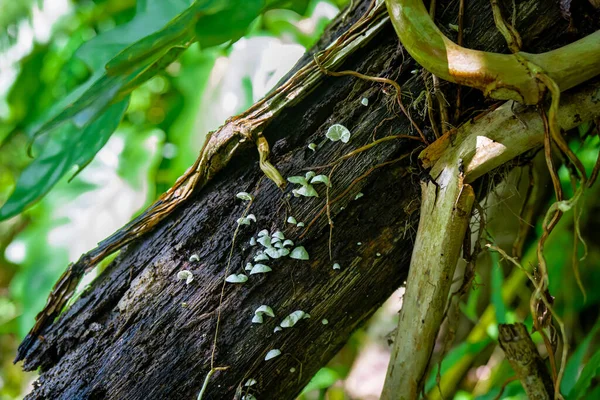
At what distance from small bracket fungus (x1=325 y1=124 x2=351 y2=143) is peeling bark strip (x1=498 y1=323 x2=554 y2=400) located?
35 cm

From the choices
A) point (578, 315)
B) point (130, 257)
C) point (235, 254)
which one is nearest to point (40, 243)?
point (130, 257)

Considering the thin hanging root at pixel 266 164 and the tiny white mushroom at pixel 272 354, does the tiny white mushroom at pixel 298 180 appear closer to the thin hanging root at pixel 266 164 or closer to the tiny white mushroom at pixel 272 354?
the thin hanging root at pixel 266 164

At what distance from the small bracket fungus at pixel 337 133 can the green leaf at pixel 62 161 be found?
0.35m

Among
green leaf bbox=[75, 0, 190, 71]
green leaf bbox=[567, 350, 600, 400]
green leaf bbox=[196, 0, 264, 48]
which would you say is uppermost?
green leaf bbox=[75, 0, 190, 71]

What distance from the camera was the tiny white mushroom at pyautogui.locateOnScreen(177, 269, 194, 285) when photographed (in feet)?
2.14

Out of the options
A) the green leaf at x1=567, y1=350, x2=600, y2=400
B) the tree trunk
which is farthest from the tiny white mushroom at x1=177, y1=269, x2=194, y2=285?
the green leaf at x1=567, y1=350, x2=600, y2=400

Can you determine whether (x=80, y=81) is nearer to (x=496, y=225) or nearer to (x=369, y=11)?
(x=369, y=11)

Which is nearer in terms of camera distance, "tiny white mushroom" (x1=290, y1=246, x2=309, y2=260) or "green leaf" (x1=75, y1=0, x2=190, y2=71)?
"tiny white mushroom" (x1=290, y1=246, x2=309, y2=260)

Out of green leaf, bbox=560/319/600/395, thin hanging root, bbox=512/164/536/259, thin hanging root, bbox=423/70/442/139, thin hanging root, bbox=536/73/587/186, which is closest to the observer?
thin hanging root, bbox=536/73/587/186

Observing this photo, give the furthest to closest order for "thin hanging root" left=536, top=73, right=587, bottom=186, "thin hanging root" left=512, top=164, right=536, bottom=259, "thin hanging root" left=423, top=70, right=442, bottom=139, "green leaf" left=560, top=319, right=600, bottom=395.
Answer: "green leaf" left=560, top=319, right=600, bottom=395 < "thin hanging root" left=512, top=164, right=536, bottom=259 < "thin hanging root" left=423, top=70, right=442, bottom=139 < "thin hanging root" left=536, top=73, right=587, bottom=186

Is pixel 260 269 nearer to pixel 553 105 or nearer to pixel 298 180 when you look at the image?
pixel 298 180

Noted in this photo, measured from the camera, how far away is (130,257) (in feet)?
2.34

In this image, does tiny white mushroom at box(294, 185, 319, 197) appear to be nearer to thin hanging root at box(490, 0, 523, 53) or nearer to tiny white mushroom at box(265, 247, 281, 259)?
tiny white mushroom at box(265, 247, 281, 259)

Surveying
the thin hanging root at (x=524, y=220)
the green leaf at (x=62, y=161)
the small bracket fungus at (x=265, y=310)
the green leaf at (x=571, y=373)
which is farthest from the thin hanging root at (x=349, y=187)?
the green leaf at (x=571, y=373)
